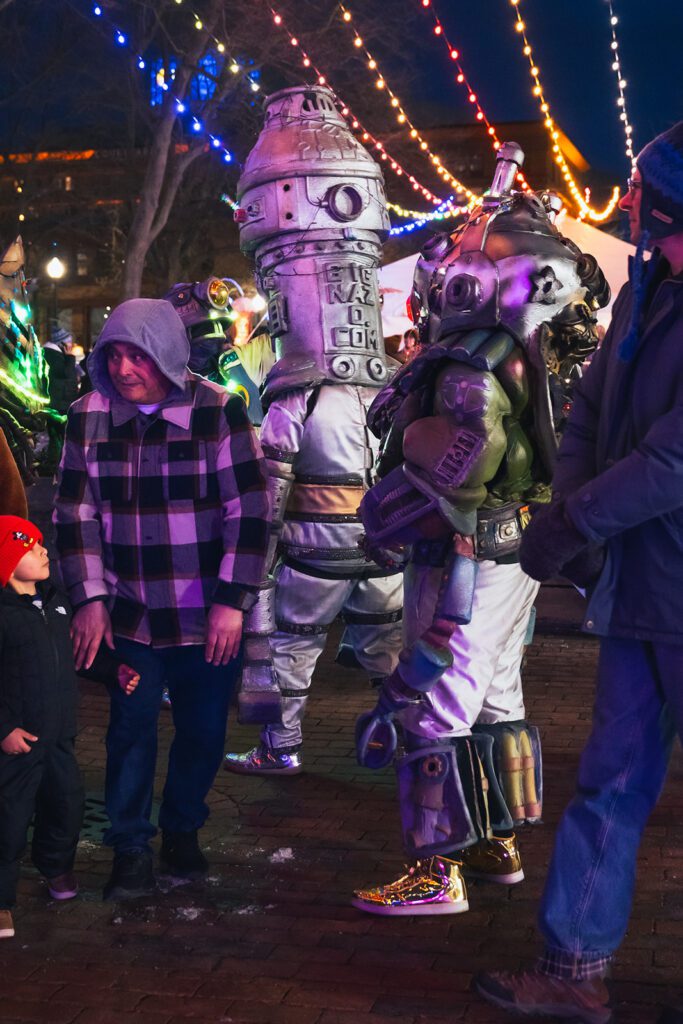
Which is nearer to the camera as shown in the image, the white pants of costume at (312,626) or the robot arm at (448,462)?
the robot arm at (448,462)

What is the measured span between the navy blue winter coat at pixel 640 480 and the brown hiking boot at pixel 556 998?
888 millimetres

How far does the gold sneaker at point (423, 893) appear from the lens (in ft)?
14.0

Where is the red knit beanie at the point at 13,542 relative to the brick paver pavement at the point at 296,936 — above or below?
above

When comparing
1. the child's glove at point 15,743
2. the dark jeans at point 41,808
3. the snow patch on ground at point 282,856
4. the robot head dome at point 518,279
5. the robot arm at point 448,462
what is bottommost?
the snow patch on ground at point 282,856

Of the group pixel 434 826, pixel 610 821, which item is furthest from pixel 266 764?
pixel 610 821

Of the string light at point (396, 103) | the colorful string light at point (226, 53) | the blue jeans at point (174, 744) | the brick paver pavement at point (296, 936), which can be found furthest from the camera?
the string light at point (396, 103)

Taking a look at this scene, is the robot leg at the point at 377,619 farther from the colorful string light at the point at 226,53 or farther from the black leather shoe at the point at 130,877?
the colorful string light at the point at 226,53

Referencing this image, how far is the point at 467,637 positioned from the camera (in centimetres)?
434

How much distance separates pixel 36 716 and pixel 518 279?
2.05 metres

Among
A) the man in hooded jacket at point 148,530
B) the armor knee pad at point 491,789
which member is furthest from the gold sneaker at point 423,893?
the man in hooded jacket at point 148,530

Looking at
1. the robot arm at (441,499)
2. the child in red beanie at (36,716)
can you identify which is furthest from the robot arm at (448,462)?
the child in red beanie at (36,716)

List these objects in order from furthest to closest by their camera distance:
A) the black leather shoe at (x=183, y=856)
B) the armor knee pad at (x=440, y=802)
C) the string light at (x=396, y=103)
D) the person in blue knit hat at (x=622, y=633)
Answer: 1. the string light at (x=396, y=103)
2. the black leather shoe at (x=183, y=856)
3. the armor knee pad at (x=440, y=802)
4. the person in blue knit hat at (x=622, y=633)

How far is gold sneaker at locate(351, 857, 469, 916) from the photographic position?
427cm

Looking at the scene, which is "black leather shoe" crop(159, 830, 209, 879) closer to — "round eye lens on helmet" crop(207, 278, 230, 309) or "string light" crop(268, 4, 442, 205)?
"round eye lens on helmet" crop(207, 278, 230, 309)
